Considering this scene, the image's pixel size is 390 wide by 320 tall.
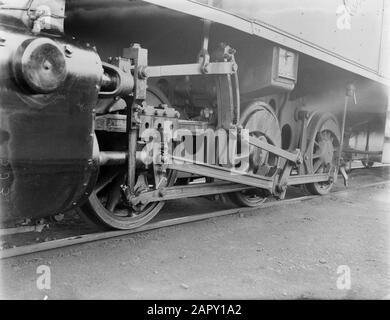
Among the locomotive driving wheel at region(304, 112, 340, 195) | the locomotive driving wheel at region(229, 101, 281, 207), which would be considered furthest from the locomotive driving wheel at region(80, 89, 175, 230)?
the locomotive driving wheel at region(304, 112, 340, 195)

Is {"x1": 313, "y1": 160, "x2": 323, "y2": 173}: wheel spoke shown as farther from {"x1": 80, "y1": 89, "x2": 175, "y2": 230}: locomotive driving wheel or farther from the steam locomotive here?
{"x1": 80, "y1": 89, "x2": 175, "y2": 230}: locomotive driving wheel

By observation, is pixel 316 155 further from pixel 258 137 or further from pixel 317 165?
pixel 258 137

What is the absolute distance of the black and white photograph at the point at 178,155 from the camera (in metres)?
Result: 2.25

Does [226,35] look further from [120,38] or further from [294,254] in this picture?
[294,254]

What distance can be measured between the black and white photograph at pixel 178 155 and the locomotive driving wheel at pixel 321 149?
30 mm

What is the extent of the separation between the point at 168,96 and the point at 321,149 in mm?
2440

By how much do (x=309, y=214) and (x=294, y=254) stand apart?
1467mm

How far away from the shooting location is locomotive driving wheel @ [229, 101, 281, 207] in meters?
4.38

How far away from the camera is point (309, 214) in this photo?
464cm

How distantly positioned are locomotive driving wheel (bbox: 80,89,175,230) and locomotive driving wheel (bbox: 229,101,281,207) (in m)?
1.20
